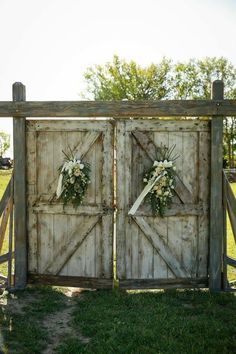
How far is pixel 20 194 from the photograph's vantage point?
6.93 metres

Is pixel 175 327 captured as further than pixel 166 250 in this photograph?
No

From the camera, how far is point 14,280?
7.04 metres

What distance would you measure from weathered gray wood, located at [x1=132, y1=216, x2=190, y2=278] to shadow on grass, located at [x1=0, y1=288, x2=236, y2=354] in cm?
36

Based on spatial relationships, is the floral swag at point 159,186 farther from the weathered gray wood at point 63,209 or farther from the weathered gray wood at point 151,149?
the weathered gray wood at point 63,209

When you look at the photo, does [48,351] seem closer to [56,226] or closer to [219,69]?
[56,226]

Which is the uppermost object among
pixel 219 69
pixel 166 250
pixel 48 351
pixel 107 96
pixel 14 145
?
pixel 219 69

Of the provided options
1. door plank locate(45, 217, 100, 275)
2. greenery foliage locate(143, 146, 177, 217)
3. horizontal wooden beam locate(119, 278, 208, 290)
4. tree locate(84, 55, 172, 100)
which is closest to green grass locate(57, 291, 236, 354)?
horizontal wooden beam locate(119, 278, 208, 290)

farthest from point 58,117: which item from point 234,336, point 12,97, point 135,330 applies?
point 234,336

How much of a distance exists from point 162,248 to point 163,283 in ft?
1.97

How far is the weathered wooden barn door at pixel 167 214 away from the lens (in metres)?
6.77

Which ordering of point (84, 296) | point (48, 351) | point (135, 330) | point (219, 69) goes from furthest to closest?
point (219, 69), point (84, 296), point (135, 330), point (48, 351)

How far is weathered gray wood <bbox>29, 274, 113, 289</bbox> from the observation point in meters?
6.93

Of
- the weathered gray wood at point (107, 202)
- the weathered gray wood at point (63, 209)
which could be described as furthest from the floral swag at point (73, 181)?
the weathered gray wood at point (107, 202)

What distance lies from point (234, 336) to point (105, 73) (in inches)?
1508
